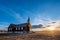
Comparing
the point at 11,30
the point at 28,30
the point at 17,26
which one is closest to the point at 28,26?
the point at 28,30

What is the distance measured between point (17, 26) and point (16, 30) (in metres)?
2.13

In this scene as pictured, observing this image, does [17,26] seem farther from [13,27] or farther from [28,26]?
[28,26]

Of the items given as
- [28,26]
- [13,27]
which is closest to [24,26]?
[28,26]

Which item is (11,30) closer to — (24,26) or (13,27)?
(13,27)

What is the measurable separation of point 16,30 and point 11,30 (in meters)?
→ 2.89

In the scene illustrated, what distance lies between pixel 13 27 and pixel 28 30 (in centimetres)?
776

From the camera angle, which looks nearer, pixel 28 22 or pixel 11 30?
pixel 28 22

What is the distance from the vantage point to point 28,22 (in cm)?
5291

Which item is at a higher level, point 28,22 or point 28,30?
point 28,22

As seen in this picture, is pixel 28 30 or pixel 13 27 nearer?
pixel 28 30

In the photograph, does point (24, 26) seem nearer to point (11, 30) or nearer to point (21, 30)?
point (21, 30)

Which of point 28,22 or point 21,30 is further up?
point 28,22

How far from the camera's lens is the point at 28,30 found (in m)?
52.2

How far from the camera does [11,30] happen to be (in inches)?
2240
